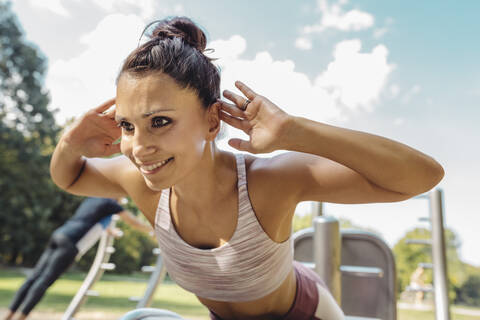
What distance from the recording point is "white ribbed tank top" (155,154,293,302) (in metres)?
1.14

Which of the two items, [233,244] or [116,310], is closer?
[233,244]

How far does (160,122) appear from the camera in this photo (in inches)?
39.8

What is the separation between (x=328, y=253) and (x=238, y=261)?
1.06m

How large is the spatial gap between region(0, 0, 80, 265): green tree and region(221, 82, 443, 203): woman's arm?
1340 centimetres

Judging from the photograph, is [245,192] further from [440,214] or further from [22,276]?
[22,276]

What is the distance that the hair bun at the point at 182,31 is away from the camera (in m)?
1.19

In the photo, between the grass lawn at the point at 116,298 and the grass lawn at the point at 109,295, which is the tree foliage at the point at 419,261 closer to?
the grass lawn at the point at 116,298

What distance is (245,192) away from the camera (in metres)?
1.17

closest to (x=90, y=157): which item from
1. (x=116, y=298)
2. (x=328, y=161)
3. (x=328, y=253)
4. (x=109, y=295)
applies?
(x=328, y=161)

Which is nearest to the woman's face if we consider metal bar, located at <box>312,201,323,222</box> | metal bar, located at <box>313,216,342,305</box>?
metal bar, located at <box>313,216,342,305</box>

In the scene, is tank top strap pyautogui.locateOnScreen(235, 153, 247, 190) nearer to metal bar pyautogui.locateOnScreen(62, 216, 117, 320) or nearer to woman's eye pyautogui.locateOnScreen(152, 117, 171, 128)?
woman's eye pyautogui.locateOnScreen(152, 117, 171, 128)

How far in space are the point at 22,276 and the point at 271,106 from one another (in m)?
12.9

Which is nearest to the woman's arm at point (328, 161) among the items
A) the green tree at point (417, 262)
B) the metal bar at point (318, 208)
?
the metal bar at point (318, 208)

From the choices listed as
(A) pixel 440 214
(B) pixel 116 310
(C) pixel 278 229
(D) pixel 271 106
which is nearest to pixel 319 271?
(C) pixel 278 229
